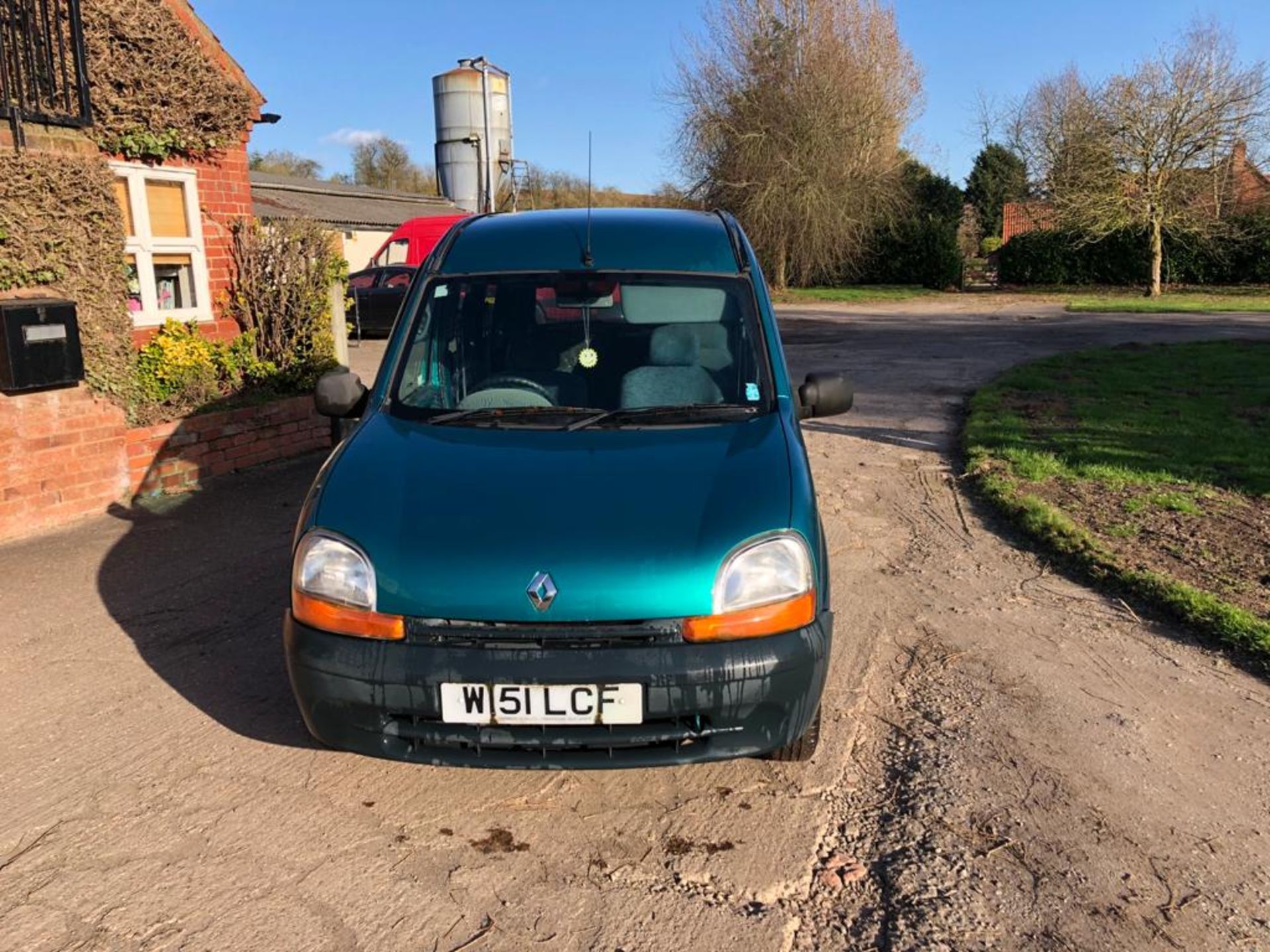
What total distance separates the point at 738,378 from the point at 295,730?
2.25m

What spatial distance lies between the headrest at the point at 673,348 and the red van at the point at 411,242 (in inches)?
845

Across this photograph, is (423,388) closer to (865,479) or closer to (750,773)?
(750,773)

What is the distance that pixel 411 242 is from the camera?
971 inches

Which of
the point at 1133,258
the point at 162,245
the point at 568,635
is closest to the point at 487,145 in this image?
the point at 1133,258

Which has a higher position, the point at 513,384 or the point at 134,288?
the point at 134,288

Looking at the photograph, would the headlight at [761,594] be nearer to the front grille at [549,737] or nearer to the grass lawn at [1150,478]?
the front grille at [549,737]

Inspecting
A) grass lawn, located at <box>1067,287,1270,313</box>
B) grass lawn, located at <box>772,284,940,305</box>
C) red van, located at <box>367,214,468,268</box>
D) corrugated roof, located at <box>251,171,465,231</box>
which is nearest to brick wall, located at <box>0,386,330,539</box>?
red van, located at <box>367,214,468,268</box>

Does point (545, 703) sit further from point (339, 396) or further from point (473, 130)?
point (473, 130)

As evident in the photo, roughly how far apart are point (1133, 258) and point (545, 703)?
39.1 m

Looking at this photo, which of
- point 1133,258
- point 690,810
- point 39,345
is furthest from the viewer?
point 1133,258

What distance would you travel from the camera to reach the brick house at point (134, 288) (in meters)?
6.39

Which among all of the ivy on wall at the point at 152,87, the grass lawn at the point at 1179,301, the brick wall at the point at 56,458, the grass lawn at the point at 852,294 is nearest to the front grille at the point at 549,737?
the brick wall at the point at 56,458

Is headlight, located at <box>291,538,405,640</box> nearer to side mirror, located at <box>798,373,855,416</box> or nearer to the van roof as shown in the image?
the van roof

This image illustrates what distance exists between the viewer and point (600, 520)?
2990 millimetres
